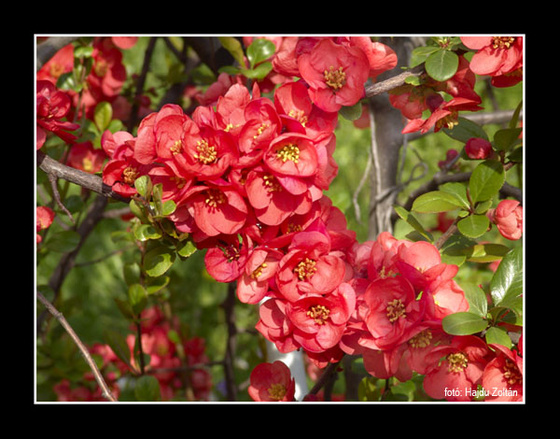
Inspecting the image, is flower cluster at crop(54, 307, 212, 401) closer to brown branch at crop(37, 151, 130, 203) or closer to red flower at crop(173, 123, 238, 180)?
brown branch at crop(37, 151, 130, 203)

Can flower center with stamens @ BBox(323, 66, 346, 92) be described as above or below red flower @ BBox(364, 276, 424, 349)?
above

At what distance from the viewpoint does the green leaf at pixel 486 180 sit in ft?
2.62

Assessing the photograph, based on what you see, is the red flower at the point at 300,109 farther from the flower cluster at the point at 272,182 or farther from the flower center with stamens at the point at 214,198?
the flower center with stamens at the point at 214,198

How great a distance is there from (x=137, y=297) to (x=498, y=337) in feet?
1.99

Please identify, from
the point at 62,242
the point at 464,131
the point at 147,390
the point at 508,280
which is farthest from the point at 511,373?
the point at 62,242

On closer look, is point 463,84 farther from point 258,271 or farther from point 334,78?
point 258,271

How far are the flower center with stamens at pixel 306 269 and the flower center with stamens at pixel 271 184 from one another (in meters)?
0.10

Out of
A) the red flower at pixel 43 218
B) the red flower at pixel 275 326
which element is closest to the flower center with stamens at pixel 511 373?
the red flower at pixel 275 326

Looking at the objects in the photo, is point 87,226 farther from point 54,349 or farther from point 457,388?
point 457,388

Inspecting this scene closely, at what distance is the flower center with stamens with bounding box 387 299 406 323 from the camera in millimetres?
724

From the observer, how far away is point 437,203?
0.82 meters

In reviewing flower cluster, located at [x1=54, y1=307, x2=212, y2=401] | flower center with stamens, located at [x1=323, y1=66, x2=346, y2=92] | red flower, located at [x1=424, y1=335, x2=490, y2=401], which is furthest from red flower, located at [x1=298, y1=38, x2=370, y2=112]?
flower cluster, located at [x1=54, y1=307, x2=212, y2=401]

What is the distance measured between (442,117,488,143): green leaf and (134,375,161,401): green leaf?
0.61m

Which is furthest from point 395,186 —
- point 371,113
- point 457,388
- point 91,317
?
point 91,317
